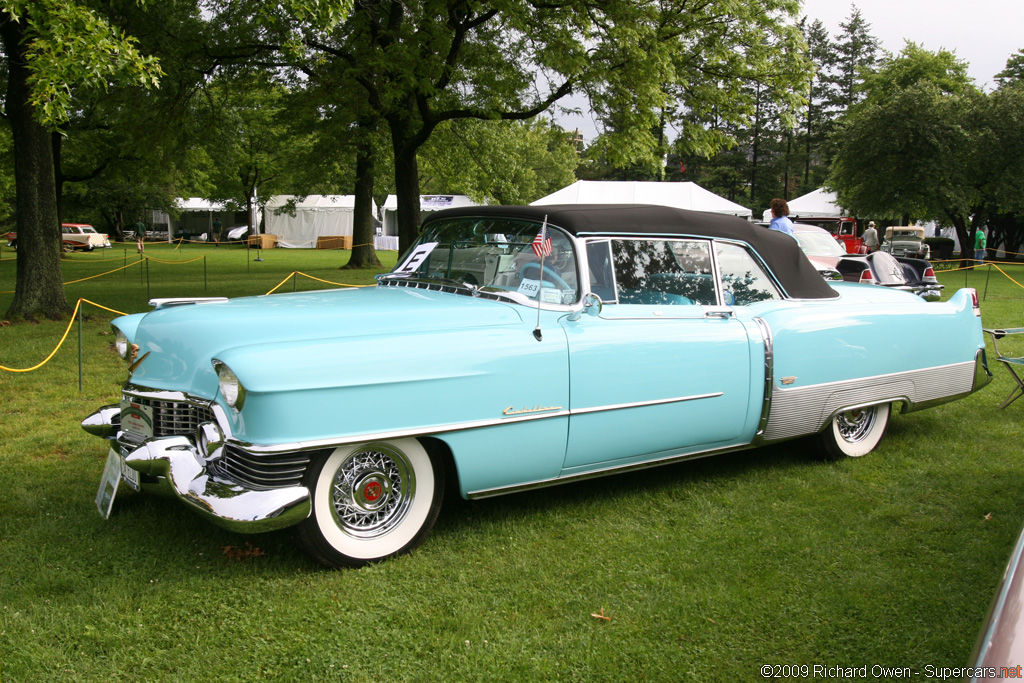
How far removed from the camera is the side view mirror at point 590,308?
393 cm

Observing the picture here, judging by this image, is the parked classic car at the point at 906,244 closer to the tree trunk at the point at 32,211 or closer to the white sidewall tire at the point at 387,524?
the tree trunk at the point at 32,211

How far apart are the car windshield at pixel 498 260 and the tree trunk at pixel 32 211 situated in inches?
346

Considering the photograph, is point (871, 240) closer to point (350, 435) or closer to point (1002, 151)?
point (1002, 151)

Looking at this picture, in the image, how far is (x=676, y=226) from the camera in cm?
449

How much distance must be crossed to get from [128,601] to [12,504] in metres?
1.51

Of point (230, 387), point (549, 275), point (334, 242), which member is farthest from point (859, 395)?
point (334, 242)

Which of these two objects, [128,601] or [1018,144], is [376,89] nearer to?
[128,601]

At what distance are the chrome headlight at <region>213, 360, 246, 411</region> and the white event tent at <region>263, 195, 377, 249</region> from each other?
42046mm

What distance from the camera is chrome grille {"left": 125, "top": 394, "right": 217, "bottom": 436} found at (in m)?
3.45

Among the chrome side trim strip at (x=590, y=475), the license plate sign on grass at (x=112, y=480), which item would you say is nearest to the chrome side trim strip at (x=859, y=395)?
the chrome side trim strip at (x=590, y=475)

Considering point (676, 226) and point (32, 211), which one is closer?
point (676, 226)

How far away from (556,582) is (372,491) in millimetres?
886

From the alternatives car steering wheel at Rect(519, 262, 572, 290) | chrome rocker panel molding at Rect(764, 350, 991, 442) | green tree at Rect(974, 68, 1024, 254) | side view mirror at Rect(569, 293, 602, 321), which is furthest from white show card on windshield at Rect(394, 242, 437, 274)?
green tree at Rect(974, 68, 1024, 254)

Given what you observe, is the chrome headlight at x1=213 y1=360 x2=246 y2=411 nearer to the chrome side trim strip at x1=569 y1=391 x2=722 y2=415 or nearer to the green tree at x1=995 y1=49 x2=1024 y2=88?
the chrome side trim strip at x1=569 y1=391 x2=722 y2=415
